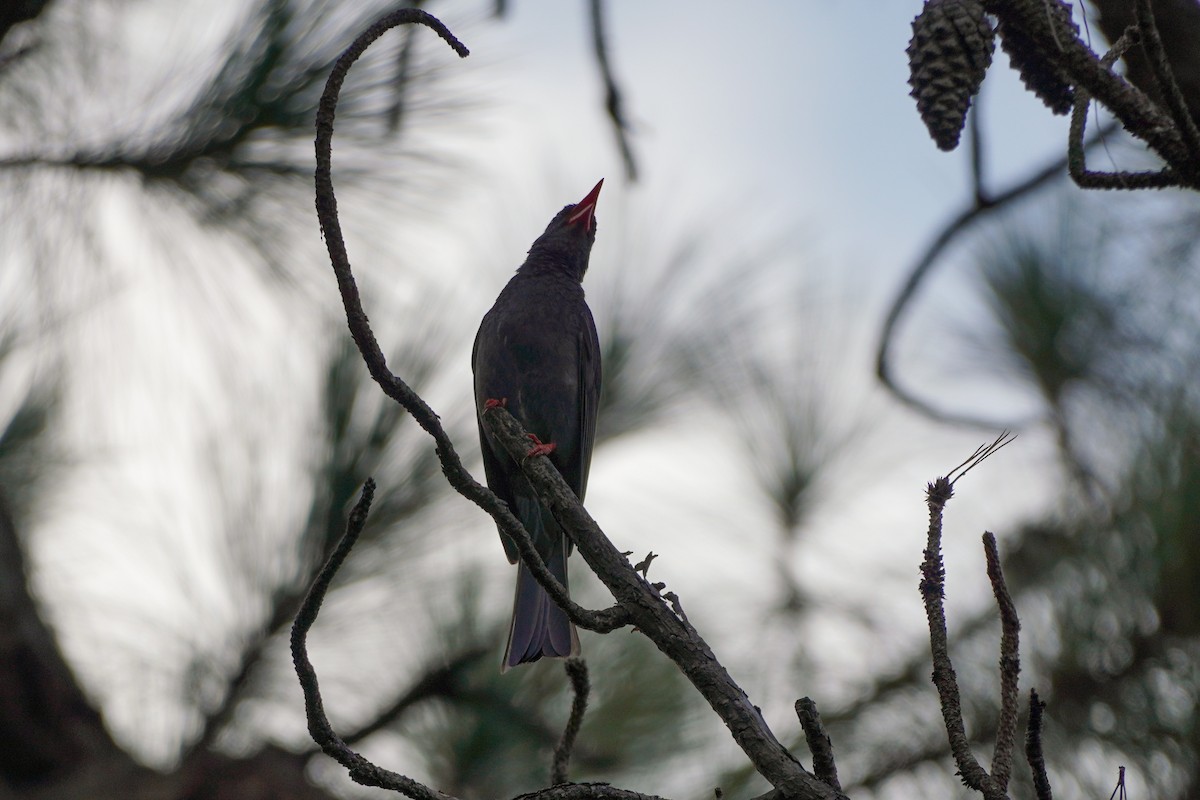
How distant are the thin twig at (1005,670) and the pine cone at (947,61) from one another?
559mm

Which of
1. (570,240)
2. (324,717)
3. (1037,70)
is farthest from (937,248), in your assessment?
(570,240)

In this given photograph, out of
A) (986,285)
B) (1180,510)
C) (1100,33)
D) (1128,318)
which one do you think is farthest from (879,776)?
(1100,33)

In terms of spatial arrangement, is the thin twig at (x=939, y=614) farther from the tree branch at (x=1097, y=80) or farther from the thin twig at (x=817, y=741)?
the tree branch at (x=1097, y=80)

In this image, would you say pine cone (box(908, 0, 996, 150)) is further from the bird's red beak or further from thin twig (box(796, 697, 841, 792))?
the bird's red beak

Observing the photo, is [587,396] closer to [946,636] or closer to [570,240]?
[570,240]

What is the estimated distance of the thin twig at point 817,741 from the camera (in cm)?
144

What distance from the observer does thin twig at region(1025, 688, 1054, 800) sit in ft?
4.44

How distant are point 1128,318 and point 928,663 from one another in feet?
4.55

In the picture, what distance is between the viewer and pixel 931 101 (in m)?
1.58

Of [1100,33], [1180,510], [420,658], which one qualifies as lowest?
[420,658]

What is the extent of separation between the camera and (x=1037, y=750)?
138 centimetres

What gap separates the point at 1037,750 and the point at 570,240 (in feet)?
9.62

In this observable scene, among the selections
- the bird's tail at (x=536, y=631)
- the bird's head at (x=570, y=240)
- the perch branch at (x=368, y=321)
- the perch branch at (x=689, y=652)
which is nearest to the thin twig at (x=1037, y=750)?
the perch branch at (x=689, y=652)

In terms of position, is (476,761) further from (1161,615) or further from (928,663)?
(1161,615)
